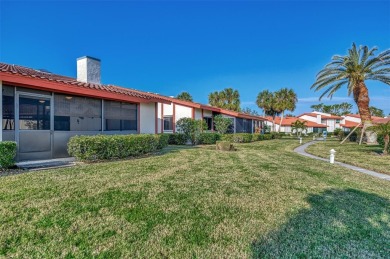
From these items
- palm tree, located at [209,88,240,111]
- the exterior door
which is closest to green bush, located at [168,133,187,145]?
the exterior door

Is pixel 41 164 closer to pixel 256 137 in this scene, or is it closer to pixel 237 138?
pixel 237 138

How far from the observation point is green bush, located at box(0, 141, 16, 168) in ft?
21.0

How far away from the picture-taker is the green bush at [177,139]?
18.0 metres

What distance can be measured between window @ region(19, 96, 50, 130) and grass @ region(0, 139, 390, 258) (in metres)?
2.83

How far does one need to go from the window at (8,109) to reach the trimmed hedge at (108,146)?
1.94m

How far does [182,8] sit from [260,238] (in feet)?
62.5

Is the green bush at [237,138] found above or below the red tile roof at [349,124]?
below

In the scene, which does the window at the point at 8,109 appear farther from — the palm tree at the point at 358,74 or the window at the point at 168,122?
the palm tree at the point at 358,74

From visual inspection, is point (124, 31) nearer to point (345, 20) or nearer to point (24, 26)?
point (24, 26)

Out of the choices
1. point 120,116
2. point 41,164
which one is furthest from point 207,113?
point 41,164

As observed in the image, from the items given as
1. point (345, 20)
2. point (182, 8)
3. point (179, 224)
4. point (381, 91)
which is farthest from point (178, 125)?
point (381, 91)

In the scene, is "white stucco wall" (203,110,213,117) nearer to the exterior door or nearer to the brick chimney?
the brick chimney

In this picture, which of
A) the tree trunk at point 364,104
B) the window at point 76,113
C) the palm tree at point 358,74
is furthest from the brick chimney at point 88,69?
the tree trunk at point 364,104

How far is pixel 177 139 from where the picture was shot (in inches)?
709
